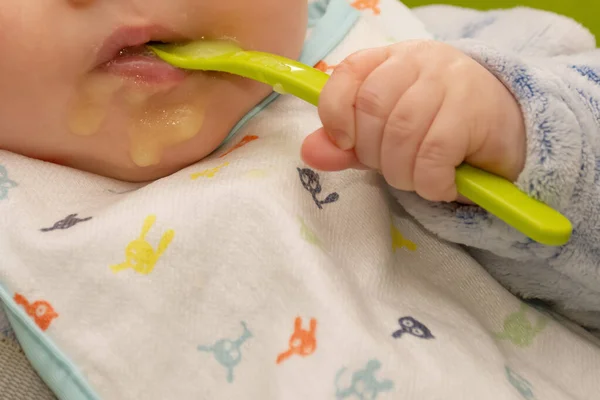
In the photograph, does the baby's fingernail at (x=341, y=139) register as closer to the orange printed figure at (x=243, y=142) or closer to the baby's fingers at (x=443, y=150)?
the baby's fingers at (x=443, y=150)

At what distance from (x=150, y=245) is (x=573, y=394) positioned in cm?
40

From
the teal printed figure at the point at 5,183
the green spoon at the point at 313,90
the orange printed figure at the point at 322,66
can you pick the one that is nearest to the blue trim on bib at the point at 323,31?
the orange printed figure at the point at 322,66

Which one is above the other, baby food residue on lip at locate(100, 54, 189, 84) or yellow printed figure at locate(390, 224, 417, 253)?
baby food residue on lip at locate(100, 54, 189, 84)

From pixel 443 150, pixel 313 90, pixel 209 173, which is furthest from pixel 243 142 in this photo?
pixel 443 150

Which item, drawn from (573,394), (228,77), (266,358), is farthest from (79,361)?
(573,394)

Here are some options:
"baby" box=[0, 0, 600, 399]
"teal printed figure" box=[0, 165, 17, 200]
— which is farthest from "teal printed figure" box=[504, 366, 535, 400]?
"teal printed figure" box=[0, 165, 17, 200]

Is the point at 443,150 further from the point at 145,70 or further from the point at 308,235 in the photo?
the point at 145,70

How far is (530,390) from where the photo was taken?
541mm

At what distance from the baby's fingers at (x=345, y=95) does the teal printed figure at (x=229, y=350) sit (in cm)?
20

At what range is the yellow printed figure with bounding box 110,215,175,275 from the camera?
59 centimetres

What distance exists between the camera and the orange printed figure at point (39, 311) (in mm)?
581

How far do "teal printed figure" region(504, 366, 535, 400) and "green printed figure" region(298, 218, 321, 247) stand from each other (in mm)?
193

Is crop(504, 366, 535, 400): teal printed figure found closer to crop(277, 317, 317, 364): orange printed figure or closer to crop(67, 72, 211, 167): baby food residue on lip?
crop(277, 317, 317, 364): orange printed figure

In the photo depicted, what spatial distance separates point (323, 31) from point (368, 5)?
13 cm
